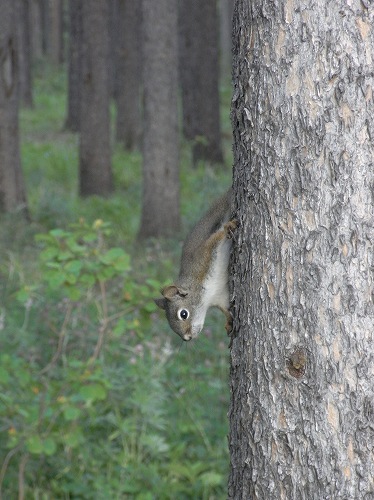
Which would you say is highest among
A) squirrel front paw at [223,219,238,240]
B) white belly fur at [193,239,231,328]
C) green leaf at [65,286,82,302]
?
squirrel front paw at [223,219,238,240]

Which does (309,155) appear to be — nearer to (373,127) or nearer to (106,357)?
(373,127)

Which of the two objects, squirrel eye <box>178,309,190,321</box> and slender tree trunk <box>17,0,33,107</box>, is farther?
slender tree trunk <box>17,0,33,107</box>

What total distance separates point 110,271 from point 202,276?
146cm

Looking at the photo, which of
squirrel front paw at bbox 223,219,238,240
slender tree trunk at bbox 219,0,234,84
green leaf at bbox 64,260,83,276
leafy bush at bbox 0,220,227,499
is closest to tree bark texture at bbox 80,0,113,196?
leafy bush at bbox 0,220,227,499

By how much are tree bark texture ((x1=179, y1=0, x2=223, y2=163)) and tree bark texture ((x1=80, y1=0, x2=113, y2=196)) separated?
2.49 metres

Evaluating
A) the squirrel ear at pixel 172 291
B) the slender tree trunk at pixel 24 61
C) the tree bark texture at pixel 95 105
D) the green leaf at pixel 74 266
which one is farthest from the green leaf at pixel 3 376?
the slender tree trunk at pixel 24 61

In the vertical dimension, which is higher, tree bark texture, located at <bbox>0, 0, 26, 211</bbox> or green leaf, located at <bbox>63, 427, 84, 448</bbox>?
tree bark texture, located at <bbox>0, 0, 26, 211</bbox>

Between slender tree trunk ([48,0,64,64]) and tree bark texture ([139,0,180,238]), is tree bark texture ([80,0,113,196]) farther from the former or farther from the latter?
slender tree trunk ([48,0,64,64])

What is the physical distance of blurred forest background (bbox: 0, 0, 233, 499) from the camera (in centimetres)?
508

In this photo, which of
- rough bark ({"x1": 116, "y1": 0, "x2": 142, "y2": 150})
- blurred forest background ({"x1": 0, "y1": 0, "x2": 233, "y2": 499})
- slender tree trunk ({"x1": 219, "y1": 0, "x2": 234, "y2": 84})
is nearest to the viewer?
blurred forest background ({"x1": 0, "y1": 0, "x2": 233, "y2": 499})

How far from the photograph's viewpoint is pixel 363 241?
2314 millimetres

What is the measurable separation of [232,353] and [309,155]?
0.72 meters

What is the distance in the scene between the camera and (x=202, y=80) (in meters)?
16.2

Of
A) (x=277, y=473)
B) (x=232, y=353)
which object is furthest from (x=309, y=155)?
(x=277, y=473)
